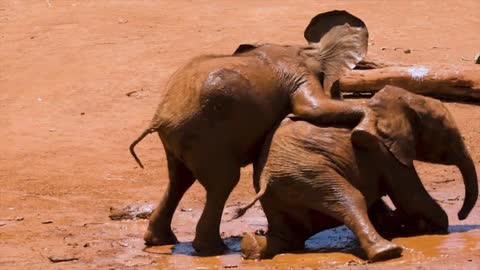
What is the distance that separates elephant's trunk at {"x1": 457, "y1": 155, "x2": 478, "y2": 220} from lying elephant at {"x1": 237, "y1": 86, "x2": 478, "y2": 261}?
0.22 m

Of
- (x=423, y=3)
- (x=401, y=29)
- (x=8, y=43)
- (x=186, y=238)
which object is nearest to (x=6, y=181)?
(x=186, y=238)

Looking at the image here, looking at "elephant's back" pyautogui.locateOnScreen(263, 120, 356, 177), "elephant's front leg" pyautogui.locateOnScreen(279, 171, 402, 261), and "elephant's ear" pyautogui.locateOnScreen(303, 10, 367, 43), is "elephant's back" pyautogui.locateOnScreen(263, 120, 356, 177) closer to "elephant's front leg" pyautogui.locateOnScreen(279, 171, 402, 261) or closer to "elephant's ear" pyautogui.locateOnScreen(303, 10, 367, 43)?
"elephant's front leg" pyautogui.locateOnScreen(279, 171, 402, 261)

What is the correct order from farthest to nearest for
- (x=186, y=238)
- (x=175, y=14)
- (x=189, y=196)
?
(x=175, y=14), (x=189, y=196), (x=186, y=238)

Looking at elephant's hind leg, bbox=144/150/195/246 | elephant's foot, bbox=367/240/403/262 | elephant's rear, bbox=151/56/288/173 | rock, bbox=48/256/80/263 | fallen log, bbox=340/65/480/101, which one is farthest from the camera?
fallen log, bbox=340/65/480/101

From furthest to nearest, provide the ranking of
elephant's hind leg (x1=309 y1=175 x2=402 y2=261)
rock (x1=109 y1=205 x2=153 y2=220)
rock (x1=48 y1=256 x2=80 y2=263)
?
rock (x1=109 y1=205 x2=153 y2=220) → rock (x1=48 y1=256 x2=80 y2=263) → elephant's hind leg (x1=309 y1=175 x2=402 y2=261)

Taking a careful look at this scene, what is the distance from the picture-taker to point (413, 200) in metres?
8.59

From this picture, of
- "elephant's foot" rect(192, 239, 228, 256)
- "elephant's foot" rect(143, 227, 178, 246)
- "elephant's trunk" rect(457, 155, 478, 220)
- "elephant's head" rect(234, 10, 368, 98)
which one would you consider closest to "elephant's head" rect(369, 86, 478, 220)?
"elephant's trunk" rect(457, 155, 478, 220)

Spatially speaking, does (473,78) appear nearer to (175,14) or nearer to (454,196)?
(454,196)

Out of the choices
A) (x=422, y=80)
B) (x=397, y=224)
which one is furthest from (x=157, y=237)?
(x=422, y=80)

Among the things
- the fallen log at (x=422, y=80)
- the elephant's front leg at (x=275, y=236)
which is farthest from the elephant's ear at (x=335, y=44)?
the fallen log at (x=422, y=80)

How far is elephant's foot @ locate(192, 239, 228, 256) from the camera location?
8633mm

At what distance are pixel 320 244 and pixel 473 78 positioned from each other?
5430mm

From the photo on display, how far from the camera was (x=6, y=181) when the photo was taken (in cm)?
1173

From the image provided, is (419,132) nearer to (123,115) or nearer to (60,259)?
(60,259)
